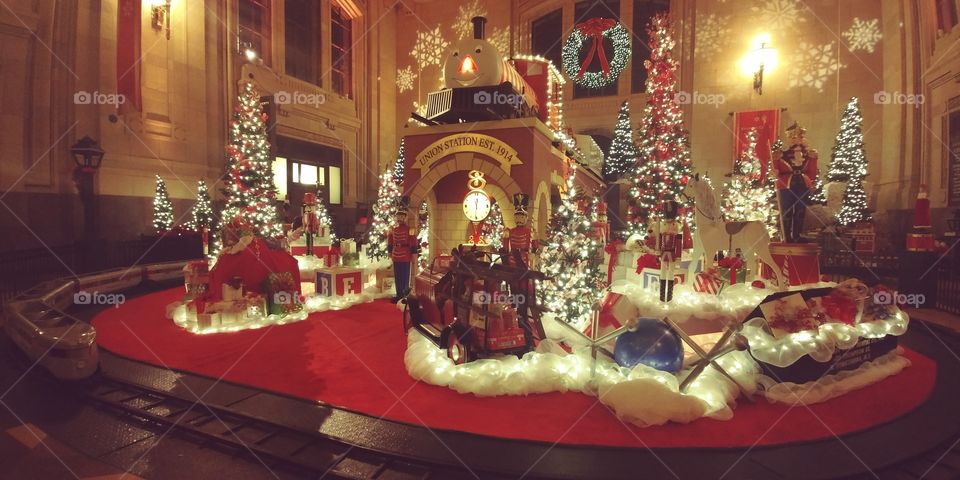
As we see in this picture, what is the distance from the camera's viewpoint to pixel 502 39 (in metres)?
18.0

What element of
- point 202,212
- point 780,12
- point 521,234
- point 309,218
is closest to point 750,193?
point 780,12

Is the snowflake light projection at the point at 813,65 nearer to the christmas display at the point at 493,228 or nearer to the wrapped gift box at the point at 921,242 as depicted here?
the wrapped gift box at the point at 921,242

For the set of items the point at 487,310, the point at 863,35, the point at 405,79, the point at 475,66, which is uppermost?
the point at 405,79

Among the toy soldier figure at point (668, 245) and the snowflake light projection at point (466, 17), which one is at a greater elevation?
the snowflake light projection at point (466, 17)

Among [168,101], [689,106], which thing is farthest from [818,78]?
[168,101]

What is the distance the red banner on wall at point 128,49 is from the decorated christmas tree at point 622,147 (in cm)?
1449

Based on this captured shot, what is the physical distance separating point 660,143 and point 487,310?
29.1 feet

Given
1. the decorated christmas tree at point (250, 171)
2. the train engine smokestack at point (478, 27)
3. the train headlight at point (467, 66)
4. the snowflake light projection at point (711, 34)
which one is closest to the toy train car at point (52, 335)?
the decorated christmas tree at point (250, 171)

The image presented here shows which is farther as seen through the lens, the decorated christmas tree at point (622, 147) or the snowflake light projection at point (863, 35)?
the decorated christmas tree at point (622, 147)

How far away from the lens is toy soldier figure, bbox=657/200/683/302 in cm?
646

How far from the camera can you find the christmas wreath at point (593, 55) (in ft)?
52.9

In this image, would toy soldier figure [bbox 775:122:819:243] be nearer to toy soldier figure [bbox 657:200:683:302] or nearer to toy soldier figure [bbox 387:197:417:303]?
toy soldier figure [bbox 657:200:683:302]

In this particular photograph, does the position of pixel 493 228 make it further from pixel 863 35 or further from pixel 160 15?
pixel 863 35

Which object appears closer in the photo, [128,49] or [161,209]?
[128,49]
